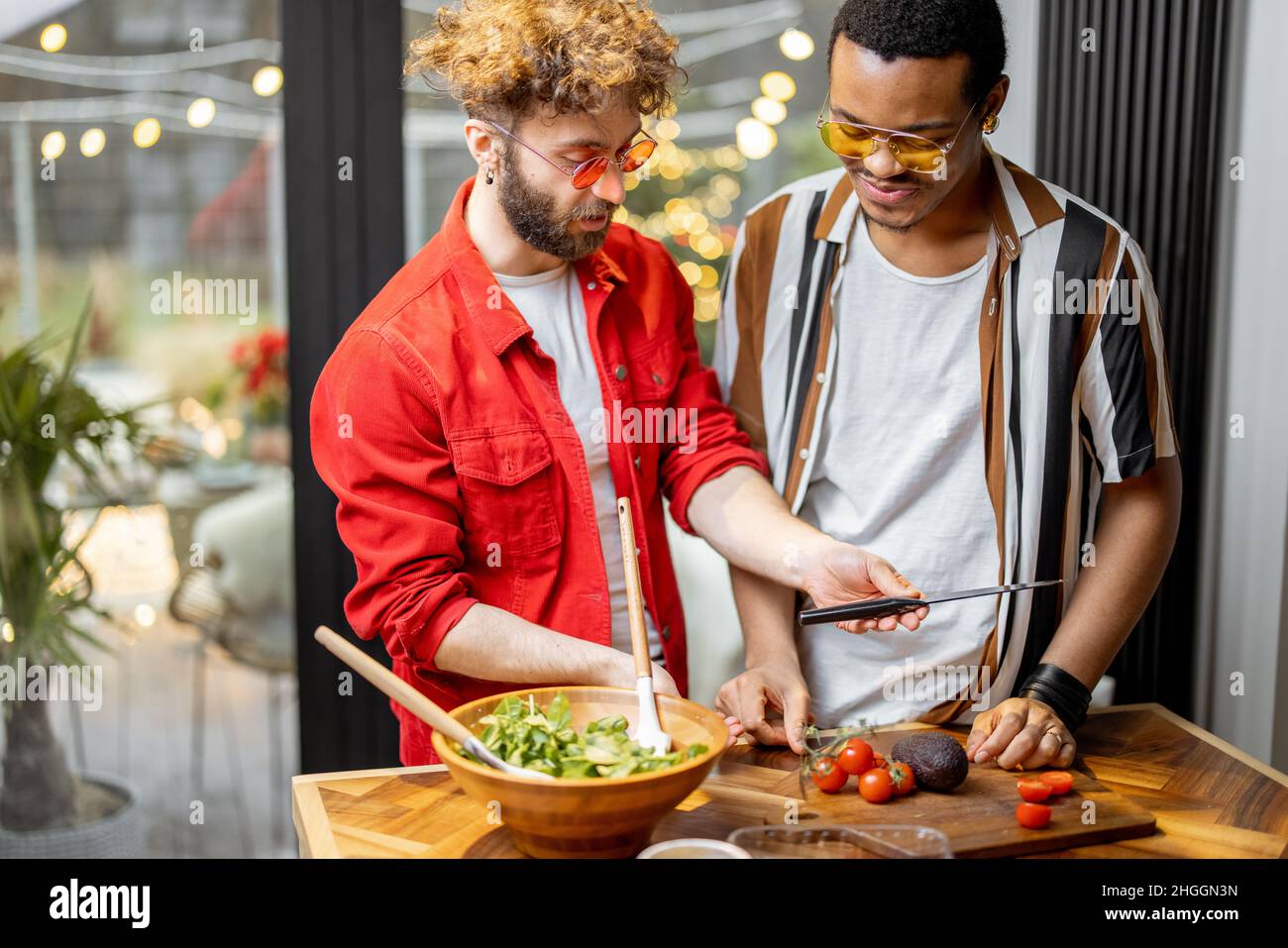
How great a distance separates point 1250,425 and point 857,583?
4.41ft

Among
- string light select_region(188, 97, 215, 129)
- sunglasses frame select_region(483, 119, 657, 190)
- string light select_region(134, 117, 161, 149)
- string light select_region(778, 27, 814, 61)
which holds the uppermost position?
string light select_region(778, 27, 814, 61)

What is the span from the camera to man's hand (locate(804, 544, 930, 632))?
1930 millimetres

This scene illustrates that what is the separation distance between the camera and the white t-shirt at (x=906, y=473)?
7.20ft

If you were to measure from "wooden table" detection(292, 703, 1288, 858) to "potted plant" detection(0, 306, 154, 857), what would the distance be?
1190 mm

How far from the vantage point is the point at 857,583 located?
2049 millimetres

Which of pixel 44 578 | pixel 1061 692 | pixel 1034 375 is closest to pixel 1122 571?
pixel 1061 692

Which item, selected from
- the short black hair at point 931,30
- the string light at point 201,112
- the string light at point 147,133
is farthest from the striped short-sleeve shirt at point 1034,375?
the string light at point 147,133

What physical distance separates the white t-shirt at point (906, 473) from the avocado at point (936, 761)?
0.42 m

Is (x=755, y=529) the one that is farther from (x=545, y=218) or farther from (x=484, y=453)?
(x=545, y=218)

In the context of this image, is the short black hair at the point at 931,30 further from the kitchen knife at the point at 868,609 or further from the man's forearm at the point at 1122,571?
the kitchen knife at the point at 868,609

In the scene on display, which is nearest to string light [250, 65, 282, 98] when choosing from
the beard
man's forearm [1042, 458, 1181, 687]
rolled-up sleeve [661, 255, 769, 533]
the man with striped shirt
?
the beard

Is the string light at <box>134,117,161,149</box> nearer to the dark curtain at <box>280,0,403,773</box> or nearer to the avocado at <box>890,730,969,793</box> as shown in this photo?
the dark curtain at <box>280,0,403,773</box>

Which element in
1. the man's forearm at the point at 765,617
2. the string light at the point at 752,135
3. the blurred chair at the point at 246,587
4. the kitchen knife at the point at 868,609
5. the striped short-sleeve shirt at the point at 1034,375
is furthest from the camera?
the string light at the point at 752,135

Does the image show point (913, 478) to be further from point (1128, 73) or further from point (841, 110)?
point (1128, 73)
